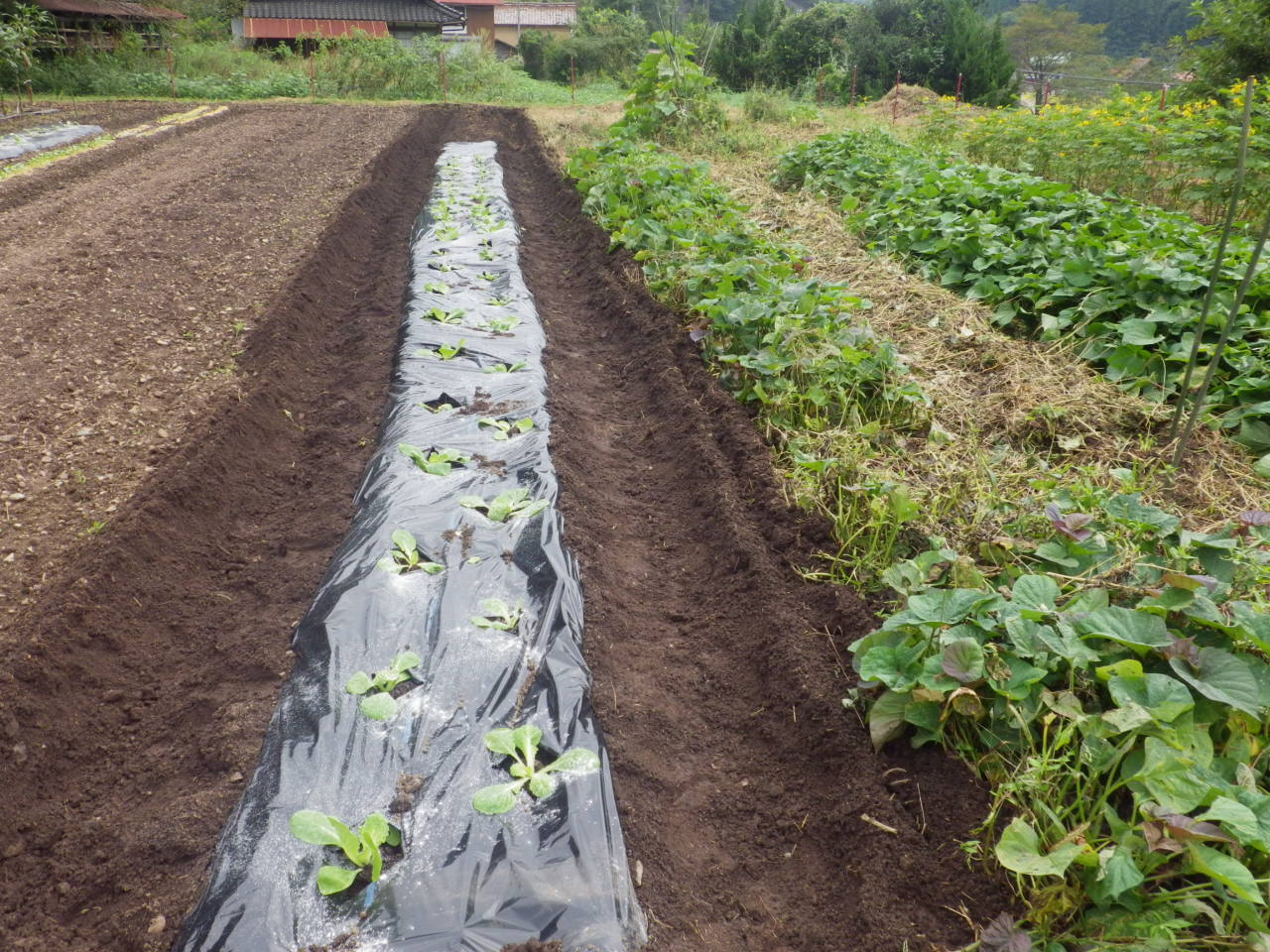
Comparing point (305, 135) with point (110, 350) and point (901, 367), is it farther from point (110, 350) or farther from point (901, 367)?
point (901, 367)

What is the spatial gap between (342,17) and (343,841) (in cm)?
3599

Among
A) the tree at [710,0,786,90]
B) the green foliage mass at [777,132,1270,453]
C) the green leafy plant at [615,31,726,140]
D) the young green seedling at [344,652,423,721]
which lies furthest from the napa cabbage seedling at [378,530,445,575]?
the tree at [710,0,786,90]

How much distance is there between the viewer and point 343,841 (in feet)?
7.18

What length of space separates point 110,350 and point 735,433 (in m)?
4.16

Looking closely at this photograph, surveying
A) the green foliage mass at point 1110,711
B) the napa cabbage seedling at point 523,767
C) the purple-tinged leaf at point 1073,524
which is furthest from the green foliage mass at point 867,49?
the napa cabbage seedling at point 523,767

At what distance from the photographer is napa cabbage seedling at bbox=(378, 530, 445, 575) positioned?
339 centimetres

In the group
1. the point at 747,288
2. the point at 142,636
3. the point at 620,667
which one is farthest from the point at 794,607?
the point at 747,288

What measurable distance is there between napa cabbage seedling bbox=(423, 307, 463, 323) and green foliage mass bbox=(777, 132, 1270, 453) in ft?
11.4

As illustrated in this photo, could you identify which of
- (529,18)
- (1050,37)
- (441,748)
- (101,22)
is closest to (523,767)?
(441,748)

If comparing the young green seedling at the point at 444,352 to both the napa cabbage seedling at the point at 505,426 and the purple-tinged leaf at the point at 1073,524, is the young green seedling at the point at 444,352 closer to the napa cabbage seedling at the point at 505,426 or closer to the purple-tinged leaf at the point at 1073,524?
the napa cabbage seedling at the point at 505,426

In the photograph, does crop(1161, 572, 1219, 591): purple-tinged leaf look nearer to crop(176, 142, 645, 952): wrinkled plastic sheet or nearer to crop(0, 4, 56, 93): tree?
crop(176, 142, 645, 952): wrinkled plastic sheet

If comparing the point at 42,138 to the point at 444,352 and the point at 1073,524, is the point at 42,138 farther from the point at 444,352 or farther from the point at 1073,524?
the point at 1073,524

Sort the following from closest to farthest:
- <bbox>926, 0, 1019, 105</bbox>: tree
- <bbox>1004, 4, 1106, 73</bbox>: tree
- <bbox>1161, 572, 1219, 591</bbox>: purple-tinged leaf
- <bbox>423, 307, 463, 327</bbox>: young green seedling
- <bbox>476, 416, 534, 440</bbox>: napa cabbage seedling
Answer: <bbox>1161, 572, 1219, 591</bbox>: purple-tinged leaf → <bbox>476, 416, 534, 440</bbox>: napa cabbage seedling → <bbox>423, 307, 463, 327</bbox>: young green seedling → <bbox>926, 0, 1019, 105</bbox>: tree → <bbox>1004, 4, 1106, 73</bbox>: tree

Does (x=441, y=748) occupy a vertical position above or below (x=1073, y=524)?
below
